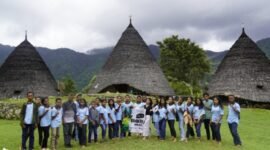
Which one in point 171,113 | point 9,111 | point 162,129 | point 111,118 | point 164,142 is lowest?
point 164,142

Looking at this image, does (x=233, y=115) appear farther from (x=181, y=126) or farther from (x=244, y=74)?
(x=244, y=74)

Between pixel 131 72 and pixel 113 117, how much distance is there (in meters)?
20.2

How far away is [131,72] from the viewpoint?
1373 inches

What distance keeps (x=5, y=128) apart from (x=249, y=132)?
11035 mm

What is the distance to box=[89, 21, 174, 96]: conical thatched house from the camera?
1350 inches

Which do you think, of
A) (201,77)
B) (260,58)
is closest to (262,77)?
(260,58)

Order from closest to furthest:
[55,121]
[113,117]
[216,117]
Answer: [55,121]
[216,117]
[113,117]

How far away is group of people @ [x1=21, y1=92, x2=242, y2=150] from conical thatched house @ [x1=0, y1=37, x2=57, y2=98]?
1952 cm

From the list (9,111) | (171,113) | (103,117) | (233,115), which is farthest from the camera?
(9,111)

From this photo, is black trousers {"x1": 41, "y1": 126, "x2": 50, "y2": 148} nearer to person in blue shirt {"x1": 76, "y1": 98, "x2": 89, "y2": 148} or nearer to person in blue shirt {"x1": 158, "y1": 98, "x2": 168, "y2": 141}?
person in blue shirt {"x1": 76, "y1": 98, "x2": 89, "y2": 148}

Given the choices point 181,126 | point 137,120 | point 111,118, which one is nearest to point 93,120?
point 111,118

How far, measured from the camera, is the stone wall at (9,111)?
2247cm

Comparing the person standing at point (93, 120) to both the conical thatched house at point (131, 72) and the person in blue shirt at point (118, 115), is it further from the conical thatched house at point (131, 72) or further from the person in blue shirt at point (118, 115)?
the conical thatched house at point (131, 72)

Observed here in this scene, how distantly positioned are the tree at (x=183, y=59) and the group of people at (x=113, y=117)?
39.4m
